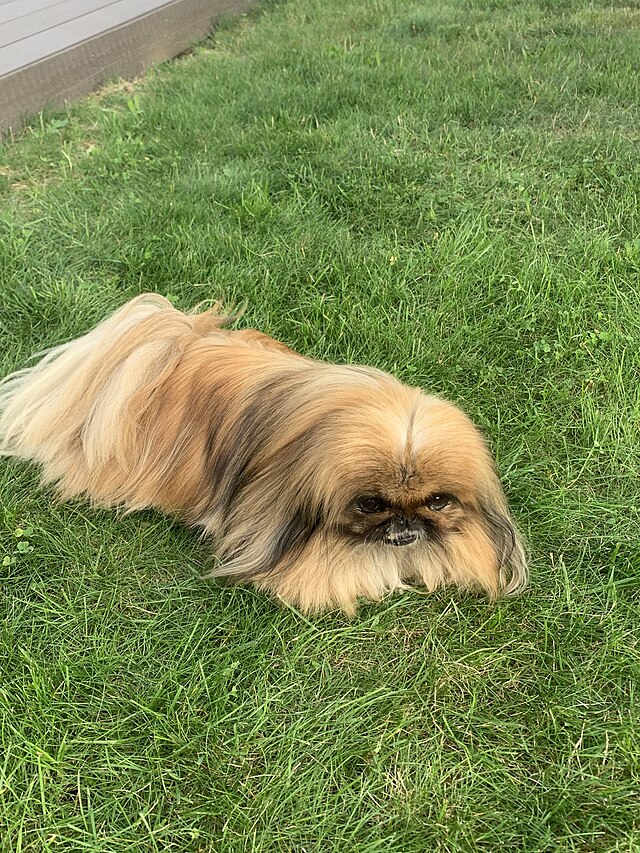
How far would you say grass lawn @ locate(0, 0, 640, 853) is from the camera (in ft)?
5.21

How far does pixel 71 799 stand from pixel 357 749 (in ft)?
2.25

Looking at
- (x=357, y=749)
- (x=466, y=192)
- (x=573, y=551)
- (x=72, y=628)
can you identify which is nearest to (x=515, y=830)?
(x=357, y=749)

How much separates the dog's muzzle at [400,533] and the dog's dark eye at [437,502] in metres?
0.07

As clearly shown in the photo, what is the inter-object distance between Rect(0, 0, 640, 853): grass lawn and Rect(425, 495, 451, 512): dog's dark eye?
43cm

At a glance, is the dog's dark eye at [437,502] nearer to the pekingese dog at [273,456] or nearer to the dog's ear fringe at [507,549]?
the pekingese dog at [273,456]

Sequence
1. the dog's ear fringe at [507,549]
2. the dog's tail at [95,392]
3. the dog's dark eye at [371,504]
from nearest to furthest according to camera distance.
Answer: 1. the dog's dark eye at [371,504]
2. the dog's ear fringe at [507,549]
3. the dog's tail at [95,392]

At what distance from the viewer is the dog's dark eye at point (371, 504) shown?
1560mm

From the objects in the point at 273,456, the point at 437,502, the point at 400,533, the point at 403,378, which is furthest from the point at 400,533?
the point at 403,378

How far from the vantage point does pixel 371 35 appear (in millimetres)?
5055

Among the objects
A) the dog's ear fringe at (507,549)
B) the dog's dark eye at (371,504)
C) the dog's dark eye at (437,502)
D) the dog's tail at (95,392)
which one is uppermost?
the dog's tail at (95,392)

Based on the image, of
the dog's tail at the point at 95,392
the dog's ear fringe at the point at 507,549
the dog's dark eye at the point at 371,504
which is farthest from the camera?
the dog's tail at the point at 95,392

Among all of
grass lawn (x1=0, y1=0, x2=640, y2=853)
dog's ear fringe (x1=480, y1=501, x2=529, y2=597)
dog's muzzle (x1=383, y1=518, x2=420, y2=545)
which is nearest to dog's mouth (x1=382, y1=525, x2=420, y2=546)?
dog's muzzle (x1=383, y1=518, x2=420, y2=545)

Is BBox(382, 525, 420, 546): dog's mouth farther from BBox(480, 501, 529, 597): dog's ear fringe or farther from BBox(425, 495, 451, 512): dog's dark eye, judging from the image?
BBox(480, 501, 529, 597): dog's ear fringe

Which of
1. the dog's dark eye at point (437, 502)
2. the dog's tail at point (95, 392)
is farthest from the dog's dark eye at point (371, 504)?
the dog's tail at point (95, 392)
